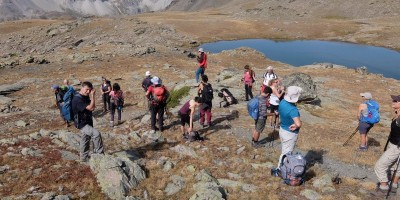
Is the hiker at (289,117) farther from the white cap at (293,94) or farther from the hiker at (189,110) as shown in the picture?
the hiker at (189,110)

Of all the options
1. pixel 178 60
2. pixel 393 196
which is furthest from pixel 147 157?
pixel 178 60

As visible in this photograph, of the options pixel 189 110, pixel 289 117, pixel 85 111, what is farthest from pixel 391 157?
pixel 85 111

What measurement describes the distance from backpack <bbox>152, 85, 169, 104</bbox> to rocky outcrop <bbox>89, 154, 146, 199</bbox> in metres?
4.76

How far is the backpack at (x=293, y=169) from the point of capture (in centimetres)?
1272

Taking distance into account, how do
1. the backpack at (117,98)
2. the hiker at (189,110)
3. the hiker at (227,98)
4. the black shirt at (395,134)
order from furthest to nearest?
1. the hiker at (227,98)
2. the backpack at (117,98)
3. the hiker at (189,110)
4. the black shirt at (395,134)

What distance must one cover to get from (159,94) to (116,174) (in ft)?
20.1

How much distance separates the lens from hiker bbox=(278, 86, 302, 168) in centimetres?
1191

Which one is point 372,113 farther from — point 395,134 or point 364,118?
point 395,134

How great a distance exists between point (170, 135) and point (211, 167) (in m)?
4.55

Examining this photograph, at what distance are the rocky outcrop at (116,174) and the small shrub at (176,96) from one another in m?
11.3

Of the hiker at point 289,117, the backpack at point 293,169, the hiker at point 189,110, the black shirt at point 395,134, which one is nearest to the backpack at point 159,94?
the hiker at point 189,110

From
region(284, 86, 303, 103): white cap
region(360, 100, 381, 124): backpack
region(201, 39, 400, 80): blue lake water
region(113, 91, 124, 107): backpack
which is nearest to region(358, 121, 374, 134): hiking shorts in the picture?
region(360, 100, 381, 124): backpack

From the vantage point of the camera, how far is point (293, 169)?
1279 centimetres

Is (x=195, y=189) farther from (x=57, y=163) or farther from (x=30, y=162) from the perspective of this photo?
(x=30, y=162)
